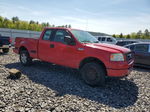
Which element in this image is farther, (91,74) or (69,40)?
(69,40)

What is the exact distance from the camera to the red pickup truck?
14.4 ft

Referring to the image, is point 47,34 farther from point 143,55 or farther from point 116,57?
point 143,55

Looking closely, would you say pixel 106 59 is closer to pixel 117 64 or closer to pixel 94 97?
pixel 117 64

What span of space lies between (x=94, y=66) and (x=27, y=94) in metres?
2.15

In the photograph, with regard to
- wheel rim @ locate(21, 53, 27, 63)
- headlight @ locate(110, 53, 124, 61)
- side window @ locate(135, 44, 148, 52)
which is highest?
side window @ locate(135, 44, 148, 52)

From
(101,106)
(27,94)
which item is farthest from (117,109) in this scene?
(27,94)

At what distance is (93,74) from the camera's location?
184 inches

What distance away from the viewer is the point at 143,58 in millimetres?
7664

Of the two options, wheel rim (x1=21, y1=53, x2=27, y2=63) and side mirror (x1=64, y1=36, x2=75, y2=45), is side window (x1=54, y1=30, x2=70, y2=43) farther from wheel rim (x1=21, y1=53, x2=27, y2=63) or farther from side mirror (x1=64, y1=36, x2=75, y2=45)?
wheel rim (x1=21, y1=53, x2=27, y2=63)

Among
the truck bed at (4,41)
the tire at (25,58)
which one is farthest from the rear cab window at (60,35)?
the truck bed at (4,41)

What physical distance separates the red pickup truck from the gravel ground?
1.72ft

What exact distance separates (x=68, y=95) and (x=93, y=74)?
1.16 m

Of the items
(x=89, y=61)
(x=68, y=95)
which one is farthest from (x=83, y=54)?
(x=68, y=95)

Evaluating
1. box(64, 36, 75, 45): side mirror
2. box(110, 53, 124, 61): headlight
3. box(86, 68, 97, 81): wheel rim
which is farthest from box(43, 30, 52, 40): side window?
box(110, 53, 124, 61): headlight
